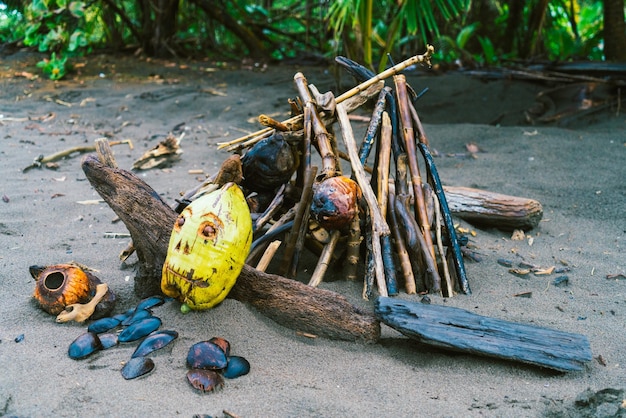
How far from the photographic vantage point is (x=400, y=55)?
26.1 feet

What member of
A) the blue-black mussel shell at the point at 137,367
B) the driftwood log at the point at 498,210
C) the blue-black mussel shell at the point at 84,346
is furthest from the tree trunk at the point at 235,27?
the blue-black mussel shell at the point at 137,367

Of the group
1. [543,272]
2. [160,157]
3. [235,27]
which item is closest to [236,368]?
[543,272]

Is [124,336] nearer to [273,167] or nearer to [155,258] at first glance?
[155,258]

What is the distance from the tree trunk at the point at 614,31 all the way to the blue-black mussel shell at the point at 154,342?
6.11 meters

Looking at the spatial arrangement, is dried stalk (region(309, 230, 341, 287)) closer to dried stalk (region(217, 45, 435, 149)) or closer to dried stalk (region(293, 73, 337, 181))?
dried stalk (region(293, 73, 337, 181))

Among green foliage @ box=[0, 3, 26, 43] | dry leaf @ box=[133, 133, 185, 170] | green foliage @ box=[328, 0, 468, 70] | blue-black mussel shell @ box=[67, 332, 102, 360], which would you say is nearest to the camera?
blue-black mussel shell @ box=[67, 332, 102, 360]

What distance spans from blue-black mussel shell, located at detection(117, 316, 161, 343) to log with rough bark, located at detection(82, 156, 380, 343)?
241mm

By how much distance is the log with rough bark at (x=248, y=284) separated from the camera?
1908 millimetres

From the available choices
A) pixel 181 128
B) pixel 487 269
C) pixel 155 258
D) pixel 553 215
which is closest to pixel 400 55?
pixel 181 128

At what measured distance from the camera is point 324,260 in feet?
7.24

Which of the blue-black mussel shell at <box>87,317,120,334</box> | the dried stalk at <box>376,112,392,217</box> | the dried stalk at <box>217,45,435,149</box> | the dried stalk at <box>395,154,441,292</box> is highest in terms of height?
the dried stalk at <box>217,45,435,149</box>

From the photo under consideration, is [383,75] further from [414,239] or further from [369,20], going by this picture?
[369,20]

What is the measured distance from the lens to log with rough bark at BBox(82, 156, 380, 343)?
75.1 inches

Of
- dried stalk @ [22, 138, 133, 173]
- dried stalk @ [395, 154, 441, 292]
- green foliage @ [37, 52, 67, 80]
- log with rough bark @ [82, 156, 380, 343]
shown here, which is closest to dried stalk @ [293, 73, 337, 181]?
dried stalk @ [395, 154, 441, 292]
